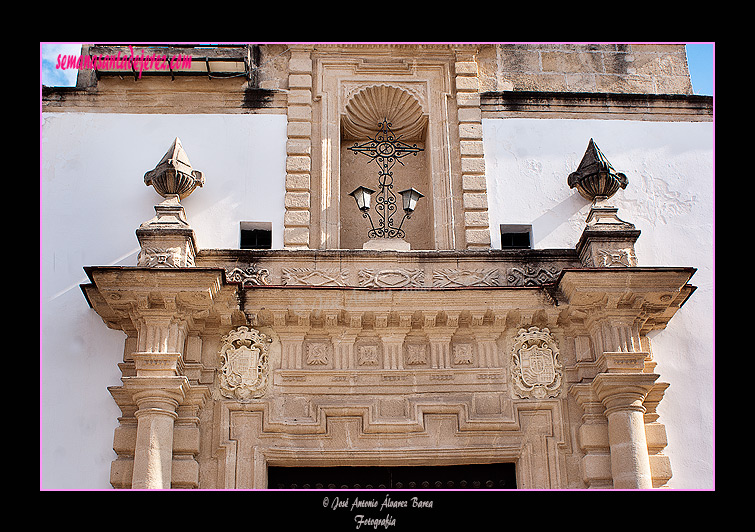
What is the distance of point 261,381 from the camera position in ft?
27.9

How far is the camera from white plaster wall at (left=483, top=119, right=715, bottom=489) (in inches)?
352

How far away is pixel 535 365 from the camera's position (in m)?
8.65

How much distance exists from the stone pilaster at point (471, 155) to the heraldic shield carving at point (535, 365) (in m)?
1.12

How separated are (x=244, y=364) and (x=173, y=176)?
1984mm

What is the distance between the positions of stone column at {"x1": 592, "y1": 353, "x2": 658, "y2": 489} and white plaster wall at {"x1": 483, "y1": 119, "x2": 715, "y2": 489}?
2.08ft

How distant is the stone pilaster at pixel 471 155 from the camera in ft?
31.1

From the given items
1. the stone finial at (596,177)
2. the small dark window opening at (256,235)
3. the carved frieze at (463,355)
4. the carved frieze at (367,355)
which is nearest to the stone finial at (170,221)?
the small dark window opening at (256,235)

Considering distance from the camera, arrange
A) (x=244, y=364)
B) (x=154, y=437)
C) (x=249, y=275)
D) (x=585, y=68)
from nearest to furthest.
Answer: (x=154, y=437) → (x=244, y=364) → (x=249, y=275) → (x=585, y=68)

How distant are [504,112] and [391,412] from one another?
12.0ft

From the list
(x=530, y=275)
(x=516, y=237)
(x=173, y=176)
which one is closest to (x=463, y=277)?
(x=530, y=275)

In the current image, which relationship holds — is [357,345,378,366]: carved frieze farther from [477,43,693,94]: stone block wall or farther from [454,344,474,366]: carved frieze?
[477,43,693,94]: stone block wall

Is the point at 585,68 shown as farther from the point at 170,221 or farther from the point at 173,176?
the point at 170,221

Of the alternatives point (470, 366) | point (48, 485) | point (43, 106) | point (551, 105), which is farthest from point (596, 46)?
point (48, 485)

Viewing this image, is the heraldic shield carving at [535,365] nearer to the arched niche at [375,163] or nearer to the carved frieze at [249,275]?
the arched niche at [375,163]
